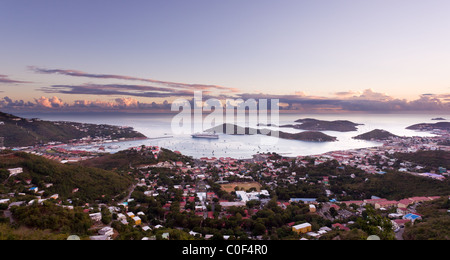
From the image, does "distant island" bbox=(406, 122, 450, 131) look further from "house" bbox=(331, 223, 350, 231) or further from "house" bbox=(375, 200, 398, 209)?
"house" bbox=(331, 223, 350, 231)

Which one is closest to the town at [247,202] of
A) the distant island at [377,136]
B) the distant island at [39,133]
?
the distant island at [39,133]

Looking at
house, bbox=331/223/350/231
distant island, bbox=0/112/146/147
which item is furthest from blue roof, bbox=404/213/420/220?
distant island, bbox=0/112/146/147

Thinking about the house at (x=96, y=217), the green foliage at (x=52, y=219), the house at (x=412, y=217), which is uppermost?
the green foliage at (x=52, y=219)

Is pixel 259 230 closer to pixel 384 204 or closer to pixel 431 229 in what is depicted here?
pixel 431 229

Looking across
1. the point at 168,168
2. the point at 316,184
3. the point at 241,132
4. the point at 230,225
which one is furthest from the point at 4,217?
the point at 241,132

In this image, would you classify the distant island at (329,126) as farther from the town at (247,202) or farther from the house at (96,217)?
the house at (96,217)

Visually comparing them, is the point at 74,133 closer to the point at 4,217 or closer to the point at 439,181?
the point at 4,217
